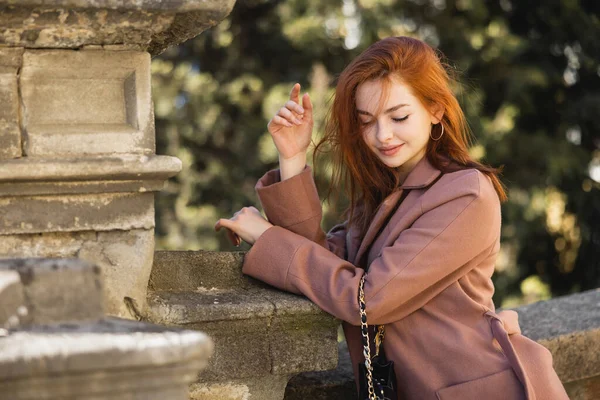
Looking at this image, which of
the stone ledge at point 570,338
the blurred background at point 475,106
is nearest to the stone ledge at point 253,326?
the stone ledge at point 570,338

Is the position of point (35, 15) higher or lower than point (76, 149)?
higher

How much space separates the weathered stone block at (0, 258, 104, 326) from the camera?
1.25 m

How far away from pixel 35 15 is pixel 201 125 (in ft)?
18.3

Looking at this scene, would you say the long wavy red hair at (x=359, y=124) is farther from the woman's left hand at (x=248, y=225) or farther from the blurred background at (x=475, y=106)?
the blurred background at (x=475, y=106)

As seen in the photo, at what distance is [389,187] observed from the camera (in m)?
2.42

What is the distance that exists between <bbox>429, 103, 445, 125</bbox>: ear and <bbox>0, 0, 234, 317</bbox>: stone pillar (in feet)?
2.51

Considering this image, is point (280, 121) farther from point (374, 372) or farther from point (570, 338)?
point (570, 338)

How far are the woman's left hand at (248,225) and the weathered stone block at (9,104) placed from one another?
0.66 m

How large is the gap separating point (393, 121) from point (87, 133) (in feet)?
2.80

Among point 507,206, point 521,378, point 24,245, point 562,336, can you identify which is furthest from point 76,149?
point 507,206

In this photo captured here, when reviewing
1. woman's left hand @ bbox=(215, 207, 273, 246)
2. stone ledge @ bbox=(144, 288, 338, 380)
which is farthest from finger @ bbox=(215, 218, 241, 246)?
stone ledge @ bbox=(144, 288, 338, 380)

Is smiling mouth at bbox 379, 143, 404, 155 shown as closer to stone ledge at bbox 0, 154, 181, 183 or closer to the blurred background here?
stone ledge at bbox 0, 154, 181, 183

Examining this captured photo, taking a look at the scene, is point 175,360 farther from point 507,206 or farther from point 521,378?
point 507,206

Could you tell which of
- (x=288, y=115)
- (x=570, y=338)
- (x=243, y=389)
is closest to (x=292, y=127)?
(x=288, y=115)
